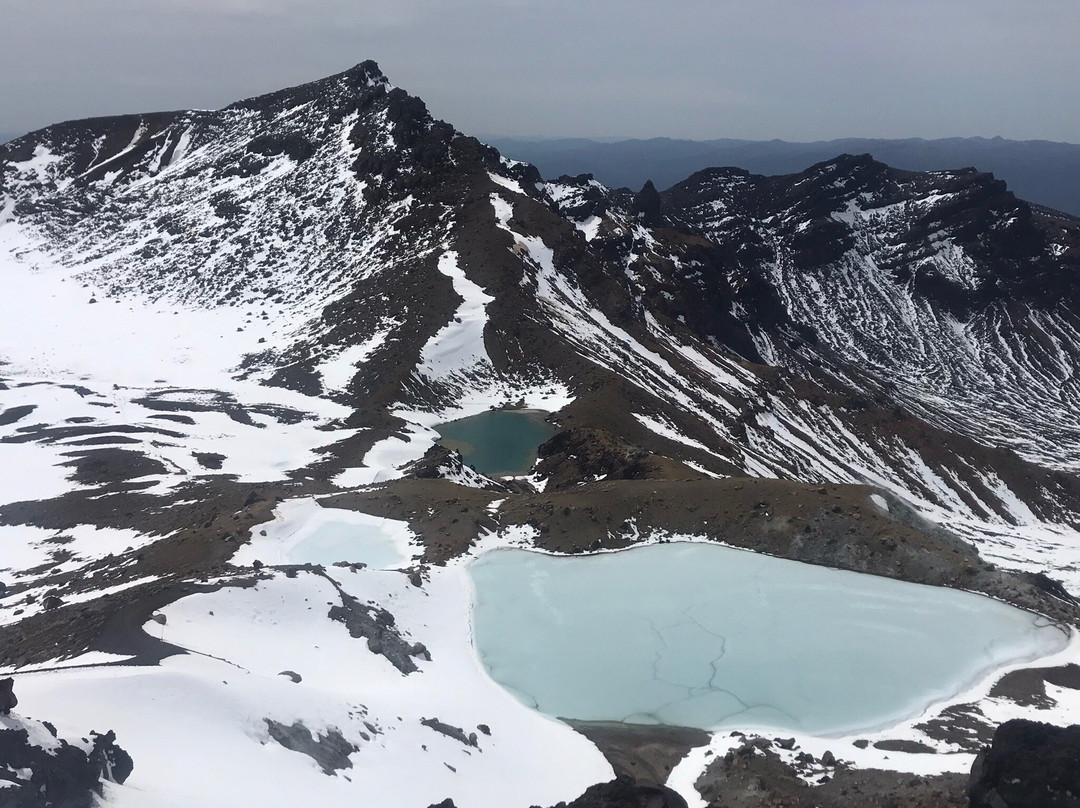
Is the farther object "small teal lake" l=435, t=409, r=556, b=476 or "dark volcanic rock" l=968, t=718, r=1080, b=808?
"small teal lake" l=435, t=409, r=556, b=476

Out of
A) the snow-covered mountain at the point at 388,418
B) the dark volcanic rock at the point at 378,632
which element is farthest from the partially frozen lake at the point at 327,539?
the dark volcanic rock at the point at 378,632

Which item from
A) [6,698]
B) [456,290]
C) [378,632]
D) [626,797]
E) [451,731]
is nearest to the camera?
[6,698]

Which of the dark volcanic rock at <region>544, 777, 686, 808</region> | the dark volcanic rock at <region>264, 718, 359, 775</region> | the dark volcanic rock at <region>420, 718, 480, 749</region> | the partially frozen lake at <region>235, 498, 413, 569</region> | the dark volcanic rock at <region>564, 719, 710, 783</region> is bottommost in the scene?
the dark volcanic rock at <region>564, 719, 710, 783</region>

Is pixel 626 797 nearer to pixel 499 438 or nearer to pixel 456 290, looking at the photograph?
pixel 499 438

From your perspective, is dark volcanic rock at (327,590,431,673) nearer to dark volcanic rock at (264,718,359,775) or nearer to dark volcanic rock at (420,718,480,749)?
dark volcanic rock at (420,718,480,749)

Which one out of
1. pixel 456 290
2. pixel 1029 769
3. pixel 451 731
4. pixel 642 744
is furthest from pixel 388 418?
pixel 1029 769

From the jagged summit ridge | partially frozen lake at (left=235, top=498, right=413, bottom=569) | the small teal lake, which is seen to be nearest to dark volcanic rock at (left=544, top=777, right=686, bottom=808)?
partially frozen lake at (left=235, top=498, right=413, bottom=569)

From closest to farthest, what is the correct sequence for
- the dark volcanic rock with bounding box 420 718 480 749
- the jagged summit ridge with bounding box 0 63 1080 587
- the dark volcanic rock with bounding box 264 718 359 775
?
the dark volcanic rock with bounding box 264 718 359 775 < the dark volcanic rock with bounding box 420 718 480 749 < the jagged summit ridge with bounding box 0 63 1080 587

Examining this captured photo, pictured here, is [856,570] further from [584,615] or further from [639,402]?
[639,402]
